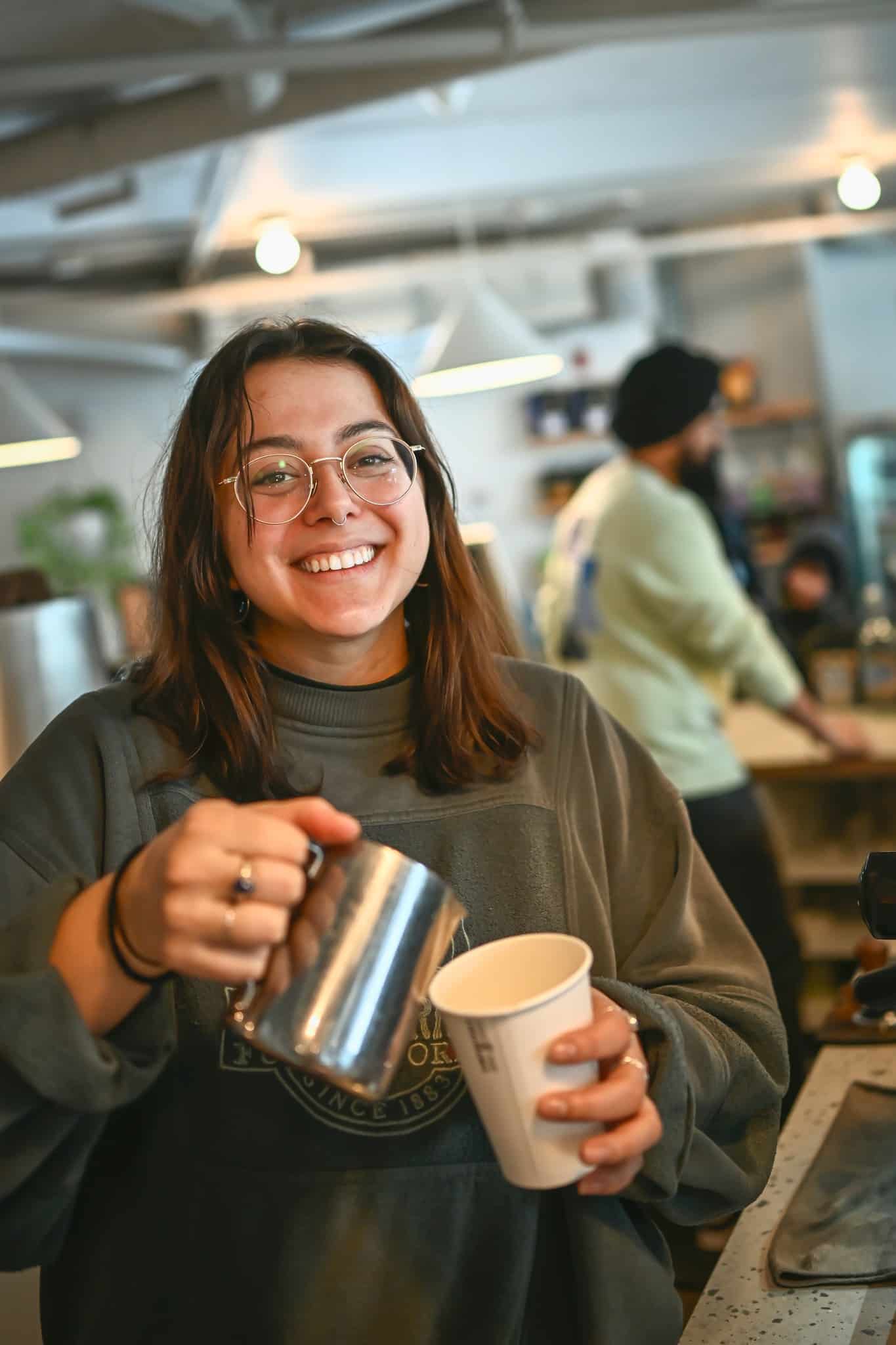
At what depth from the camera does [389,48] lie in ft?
12.4

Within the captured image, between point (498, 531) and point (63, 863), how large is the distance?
323 inches

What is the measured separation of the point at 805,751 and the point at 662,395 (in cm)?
107

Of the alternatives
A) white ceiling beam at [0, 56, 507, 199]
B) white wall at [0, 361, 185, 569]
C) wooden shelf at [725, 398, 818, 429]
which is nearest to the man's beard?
white ceiling beam at [0, 56, 507, 199]

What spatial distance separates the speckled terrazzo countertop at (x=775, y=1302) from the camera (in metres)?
1.13

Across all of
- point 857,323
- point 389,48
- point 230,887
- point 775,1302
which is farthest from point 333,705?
point 857,323

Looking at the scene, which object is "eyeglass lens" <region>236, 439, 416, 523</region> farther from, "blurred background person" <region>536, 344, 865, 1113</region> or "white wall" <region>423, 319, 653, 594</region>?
"white wall" <region>423, 319, 653, 594</region>

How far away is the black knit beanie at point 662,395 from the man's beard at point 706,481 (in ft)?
0.48

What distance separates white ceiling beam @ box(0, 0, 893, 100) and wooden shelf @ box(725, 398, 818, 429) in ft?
15.1

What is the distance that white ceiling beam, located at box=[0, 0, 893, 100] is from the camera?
12.3 ft

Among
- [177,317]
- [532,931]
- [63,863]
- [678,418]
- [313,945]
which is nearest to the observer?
[313,945]

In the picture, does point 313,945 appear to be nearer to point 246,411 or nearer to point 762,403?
point 246,411

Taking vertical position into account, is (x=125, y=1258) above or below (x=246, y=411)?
below

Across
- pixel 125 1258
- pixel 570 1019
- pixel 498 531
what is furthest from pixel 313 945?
pixel 498 531

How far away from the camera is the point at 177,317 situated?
8961 millimetres
